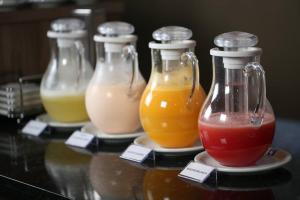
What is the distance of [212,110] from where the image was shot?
968 mm

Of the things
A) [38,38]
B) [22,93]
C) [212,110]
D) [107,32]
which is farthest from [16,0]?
[212,110]

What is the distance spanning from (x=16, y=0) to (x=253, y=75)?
2.40 ft

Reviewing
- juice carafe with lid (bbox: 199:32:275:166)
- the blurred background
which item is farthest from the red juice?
the blurred background

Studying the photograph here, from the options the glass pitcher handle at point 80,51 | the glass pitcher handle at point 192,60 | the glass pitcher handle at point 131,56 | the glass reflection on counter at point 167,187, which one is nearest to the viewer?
the glass reflection on counter at point 167,187

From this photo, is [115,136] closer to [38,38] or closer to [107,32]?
[107,32]

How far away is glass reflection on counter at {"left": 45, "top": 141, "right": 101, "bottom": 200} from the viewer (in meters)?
0.96

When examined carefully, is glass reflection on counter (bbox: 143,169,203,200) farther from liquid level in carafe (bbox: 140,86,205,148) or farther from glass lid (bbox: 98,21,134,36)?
glass lid (bbox: 98,21,134,36)

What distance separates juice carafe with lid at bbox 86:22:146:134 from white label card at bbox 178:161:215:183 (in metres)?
A: 0.22

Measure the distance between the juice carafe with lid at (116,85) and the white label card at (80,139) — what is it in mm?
35

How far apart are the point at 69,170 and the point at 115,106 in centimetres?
16

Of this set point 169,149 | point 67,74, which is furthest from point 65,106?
point 169,149

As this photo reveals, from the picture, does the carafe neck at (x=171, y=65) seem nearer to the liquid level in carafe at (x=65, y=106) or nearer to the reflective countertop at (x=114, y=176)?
the reflective countertop at (x=114, y=176)

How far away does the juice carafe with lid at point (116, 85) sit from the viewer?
1.17 meters

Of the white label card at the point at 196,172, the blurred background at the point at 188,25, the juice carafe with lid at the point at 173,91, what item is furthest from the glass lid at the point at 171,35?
the blurred background at the point at 188,25
